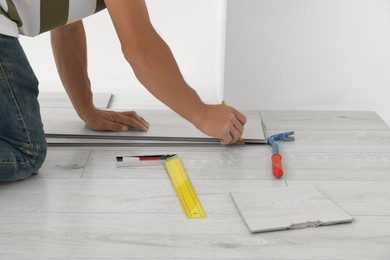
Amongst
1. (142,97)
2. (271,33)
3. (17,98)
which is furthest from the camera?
(142,97)

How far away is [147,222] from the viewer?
Result: 1588 millimetres

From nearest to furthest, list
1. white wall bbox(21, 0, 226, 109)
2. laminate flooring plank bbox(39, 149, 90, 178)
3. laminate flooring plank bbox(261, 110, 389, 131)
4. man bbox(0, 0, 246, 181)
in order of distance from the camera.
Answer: man bbox(0, 0, 246, 181) → laminate flooring plank bbox(39, 149, 90, 178) → laminate flooring plank bbox(261, 110, 389, 131) → white wall bbox(21, 0, 226, 109)

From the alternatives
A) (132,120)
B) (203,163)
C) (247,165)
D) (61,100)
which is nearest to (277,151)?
(247,165)

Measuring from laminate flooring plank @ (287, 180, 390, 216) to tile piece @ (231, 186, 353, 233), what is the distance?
0.04m

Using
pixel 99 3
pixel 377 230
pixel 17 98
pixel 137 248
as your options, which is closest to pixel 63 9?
pixel 99 3

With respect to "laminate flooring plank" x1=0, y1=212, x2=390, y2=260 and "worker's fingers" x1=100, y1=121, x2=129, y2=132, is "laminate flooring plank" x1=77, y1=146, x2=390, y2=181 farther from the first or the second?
"laminate flooring plank" x1=0, y1=212, x2=390, y2=260

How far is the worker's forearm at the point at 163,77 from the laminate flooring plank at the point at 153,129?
1.21 ft

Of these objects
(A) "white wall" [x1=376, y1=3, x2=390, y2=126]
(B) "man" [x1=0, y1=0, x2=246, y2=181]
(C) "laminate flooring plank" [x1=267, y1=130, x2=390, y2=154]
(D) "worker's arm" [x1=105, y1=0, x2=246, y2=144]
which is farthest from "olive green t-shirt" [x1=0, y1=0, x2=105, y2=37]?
(A) "white wall" [x1=376, y1=3, x2=390, y2=126]

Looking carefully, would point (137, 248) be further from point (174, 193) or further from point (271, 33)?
point (271, 33)

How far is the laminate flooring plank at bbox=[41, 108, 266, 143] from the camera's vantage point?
2.14 meters

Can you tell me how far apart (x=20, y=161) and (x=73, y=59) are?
17.8 inches

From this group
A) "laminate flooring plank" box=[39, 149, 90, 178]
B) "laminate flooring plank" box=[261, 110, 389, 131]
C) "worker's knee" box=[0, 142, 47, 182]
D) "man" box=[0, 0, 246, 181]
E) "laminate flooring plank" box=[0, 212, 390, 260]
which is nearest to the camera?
"laminate flooring plank" box=[0, 212, 390, 260]

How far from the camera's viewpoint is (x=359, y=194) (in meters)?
1.76

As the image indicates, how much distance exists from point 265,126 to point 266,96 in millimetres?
319
